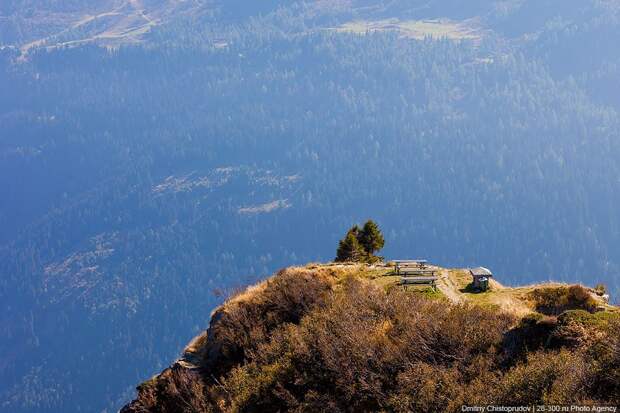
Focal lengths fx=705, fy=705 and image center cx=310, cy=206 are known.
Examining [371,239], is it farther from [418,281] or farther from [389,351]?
[389,351]

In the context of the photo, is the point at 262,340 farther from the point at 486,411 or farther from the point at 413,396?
the point at 486,411

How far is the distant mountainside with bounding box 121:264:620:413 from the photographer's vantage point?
24.5 metres

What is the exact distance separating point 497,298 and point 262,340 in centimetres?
1274

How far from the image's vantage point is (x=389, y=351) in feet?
96.3

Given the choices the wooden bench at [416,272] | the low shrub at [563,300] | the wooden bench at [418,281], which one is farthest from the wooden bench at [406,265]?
the low shrub at [563,300]

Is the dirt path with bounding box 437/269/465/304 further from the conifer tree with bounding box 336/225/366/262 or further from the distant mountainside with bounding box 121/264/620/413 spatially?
the conifer tree with bounding box 336/225/366/262

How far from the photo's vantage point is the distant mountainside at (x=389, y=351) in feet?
80.5

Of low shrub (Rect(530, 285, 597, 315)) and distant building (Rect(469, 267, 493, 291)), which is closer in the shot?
low shrub (Rect(530, 285, 597, 315))

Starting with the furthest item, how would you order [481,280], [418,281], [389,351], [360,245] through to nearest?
[360,245], [418,281], [481,280], [389,351]

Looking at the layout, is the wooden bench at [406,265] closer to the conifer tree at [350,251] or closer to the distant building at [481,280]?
the distant building at [481,280]

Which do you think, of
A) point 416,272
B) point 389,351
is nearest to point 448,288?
point 416,272

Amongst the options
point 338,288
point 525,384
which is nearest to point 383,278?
point 338,288

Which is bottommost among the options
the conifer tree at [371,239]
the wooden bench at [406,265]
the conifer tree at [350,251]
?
the conifer tree at [371,239]

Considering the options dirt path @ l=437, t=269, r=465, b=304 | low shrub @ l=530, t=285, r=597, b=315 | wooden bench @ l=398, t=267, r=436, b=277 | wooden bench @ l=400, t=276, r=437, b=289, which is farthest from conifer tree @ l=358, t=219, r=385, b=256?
low shrub @ l=530, t=285, r=597, b=315
